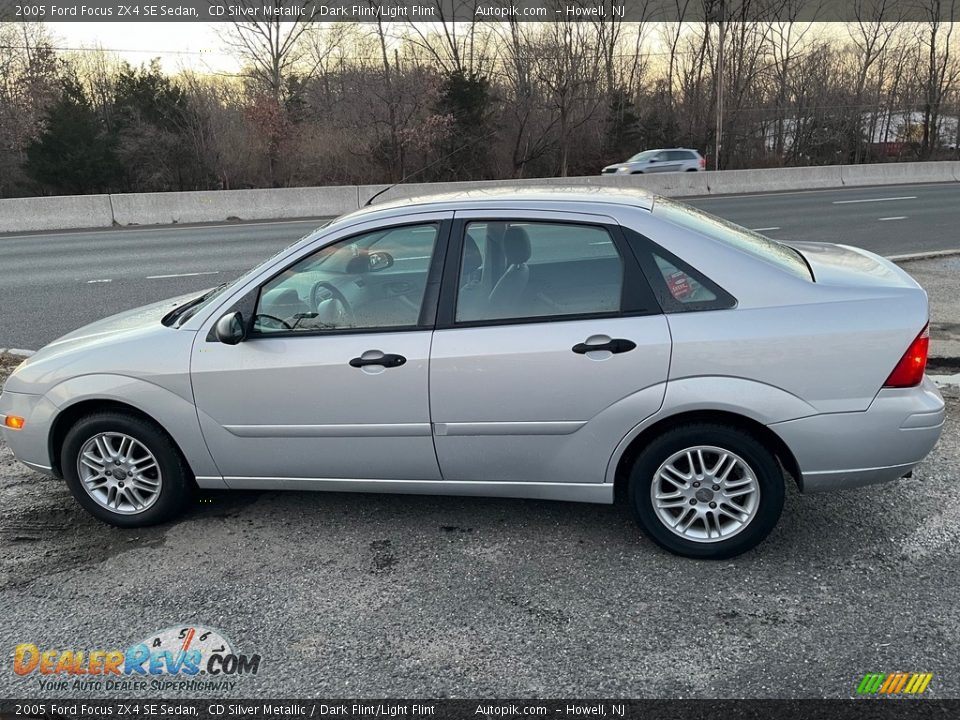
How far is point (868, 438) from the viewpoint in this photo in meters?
3.39

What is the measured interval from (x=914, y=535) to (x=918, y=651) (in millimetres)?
982

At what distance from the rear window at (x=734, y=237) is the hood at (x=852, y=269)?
0.07m

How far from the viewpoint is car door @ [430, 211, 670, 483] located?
3.48 m

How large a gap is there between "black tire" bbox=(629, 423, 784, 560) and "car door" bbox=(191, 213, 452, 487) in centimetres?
97

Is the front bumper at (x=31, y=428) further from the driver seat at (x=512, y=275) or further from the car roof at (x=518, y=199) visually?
the driver seat at (x=512, y=275)

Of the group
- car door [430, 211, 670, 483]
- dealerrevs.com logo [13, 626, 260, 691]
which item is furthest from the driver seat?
dealerrevs.com logo [13, 626, 260, 691]

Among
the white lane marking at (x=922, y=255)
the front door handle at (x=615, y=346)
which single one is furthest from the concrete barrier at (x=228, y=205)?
the front door handle at (x=615, y=346)

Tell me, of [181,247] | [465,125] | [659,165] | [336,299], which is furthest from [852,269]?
[465,125]

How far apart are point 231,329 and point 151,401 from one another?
1.94ft

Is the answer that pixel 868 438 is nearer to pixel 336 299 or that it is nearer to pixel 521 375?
pixel 521 375

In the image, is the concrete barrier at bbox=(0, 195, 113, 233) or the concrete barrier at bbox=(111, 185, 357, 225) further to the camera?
the concrete barrier at bbox=(111, 185, 357, 225)

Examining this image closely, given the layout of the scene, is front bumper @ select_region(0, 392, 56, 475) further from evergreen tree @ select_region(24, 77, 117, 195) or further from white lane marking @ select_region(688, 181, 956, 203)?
evergreen tree @ select_region(24, 77, 117, 195)

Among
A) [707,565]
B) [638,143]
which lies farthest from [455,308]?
[638,143]

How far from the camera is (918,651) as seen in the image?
296cm
